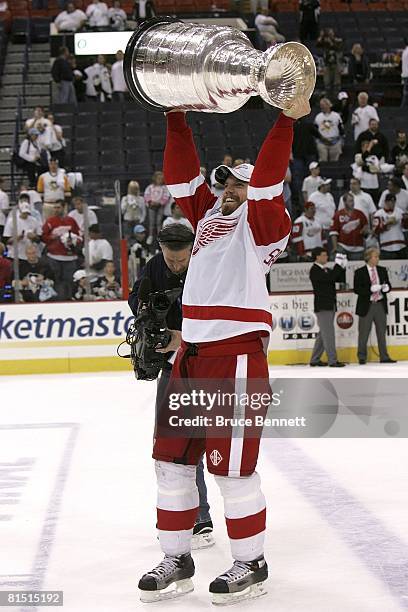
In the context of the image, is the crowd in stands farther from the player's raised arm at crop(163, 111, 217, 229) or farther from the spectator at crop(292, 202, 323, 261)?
the player's raised arm at crop(163, 111, 217, 229)

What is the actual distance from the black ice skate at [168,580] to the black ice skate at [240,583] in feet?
0.47

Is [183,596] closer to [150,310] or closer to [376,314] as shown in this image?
[150,310]

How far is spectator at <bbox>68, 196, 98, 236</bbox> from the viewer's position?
14.2m

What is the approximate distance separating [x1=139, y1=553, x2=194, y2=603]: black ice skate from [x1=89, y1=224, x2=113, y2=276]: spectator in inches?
383

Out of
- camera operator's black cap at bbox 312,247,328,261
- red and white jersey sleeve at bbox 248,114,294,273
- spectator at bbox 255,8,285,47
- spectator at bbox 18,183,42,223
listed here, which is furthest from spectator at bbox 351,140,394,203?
red and white jersey sleeve at bbox 248,114,294,273

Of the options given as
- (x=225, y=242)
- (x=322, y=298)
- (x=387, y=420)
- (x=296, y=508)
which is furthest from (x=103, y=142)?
(x=225, y=242)

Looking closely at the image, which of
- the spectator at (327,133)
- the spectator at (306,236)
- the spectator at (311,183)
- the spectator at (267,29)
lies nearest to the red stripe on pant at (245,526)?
the spectator at (306,236)

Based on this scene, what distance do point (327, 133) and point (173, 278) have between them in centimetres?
Result: 1347

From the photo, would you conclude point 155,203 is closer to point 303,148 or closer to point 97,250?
point 97,250

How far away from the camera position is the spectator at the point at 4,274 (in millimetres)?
14078

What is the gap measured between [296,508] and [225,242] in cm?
216

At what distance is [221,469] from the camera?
14.9 ft

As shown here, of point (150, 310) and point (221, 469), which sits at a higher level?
point (150, 310)

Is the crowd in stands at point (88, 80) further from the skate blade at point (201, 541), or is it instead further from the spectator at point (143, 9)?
the skate blade at point (201, 541)
